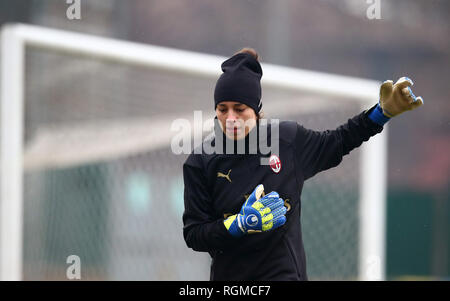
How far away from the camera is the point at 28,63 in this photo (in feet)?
19.2

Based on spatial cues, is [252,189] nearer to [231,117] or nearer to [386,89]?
[231,117]

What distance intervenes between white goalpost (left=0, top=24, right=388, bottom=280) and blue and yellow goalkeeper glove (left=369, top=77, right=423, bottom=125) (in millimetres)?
2897

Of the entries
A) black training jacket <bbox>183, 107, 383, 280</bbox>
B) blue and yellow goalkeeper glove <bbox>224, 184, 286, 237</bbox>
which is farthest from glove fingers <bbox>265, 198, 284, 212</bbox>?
black training jacket <bbox>183, 107, 383, 280</bbox>

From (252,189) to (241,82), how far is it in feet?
1.48

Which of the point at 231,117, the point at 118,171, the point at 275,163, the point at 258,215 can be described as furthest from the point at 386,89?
the point at 118,171

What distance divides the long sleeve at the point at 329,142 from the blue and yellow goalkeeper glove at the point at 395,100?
0.04 metres

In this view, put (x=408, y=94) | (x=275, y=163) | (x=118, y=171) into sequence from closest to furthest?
(x=408, y=94) → (x=275, y=163) → (x=118, y=171)

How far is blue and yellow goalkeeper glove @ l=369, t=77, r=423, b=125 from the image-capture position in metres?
2.98

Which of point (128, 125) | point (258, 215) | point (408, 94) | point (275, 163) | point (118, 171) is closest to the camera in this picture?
point (258, 215)

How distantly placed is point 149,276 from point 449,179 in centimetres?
2072

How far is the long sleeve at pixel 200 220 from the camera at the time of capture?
2969mm

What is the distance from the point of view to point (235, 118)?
303cm

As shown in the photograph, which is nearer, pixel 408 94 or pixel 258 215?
pixel 258 215

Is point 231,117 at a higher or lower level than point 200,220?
higher
